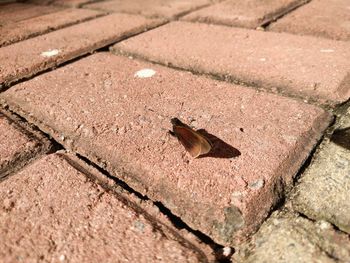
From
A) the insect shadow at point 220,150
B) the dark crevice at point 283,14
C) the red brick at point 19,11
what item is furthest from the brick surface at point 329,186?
the red brick at point 19,11

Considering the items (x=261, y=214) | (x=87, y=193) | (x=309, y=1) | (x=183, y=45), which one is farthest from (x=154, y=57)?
(x=309, y=1)

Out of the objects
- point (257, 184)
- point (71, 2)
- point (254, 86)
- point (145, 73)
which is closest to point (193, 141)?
point (257, 184)

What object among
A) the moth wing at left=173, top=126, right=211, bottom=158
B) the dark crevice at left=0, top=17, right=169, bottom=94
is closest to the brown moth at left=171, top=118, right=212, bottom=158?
the moth wing at left=173, top=126, right=211, bottom=158

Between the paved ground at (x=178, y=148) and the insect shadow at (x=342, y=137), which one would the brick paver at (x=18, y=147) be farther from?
the insect shadow at (x=342, y=137)

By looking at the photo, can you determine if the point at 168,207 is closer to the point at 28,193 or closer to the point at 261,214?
the point at 261,214

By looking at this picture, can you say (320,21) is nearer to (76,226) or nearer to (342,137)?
(342,137)

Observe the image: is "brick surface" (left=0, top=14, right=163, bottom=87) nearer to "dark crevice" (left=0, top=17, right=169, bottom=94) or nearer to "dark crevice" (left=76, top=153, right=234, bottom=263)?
"dark crevice" (left=0, top=17, right=169, bottom=94)
